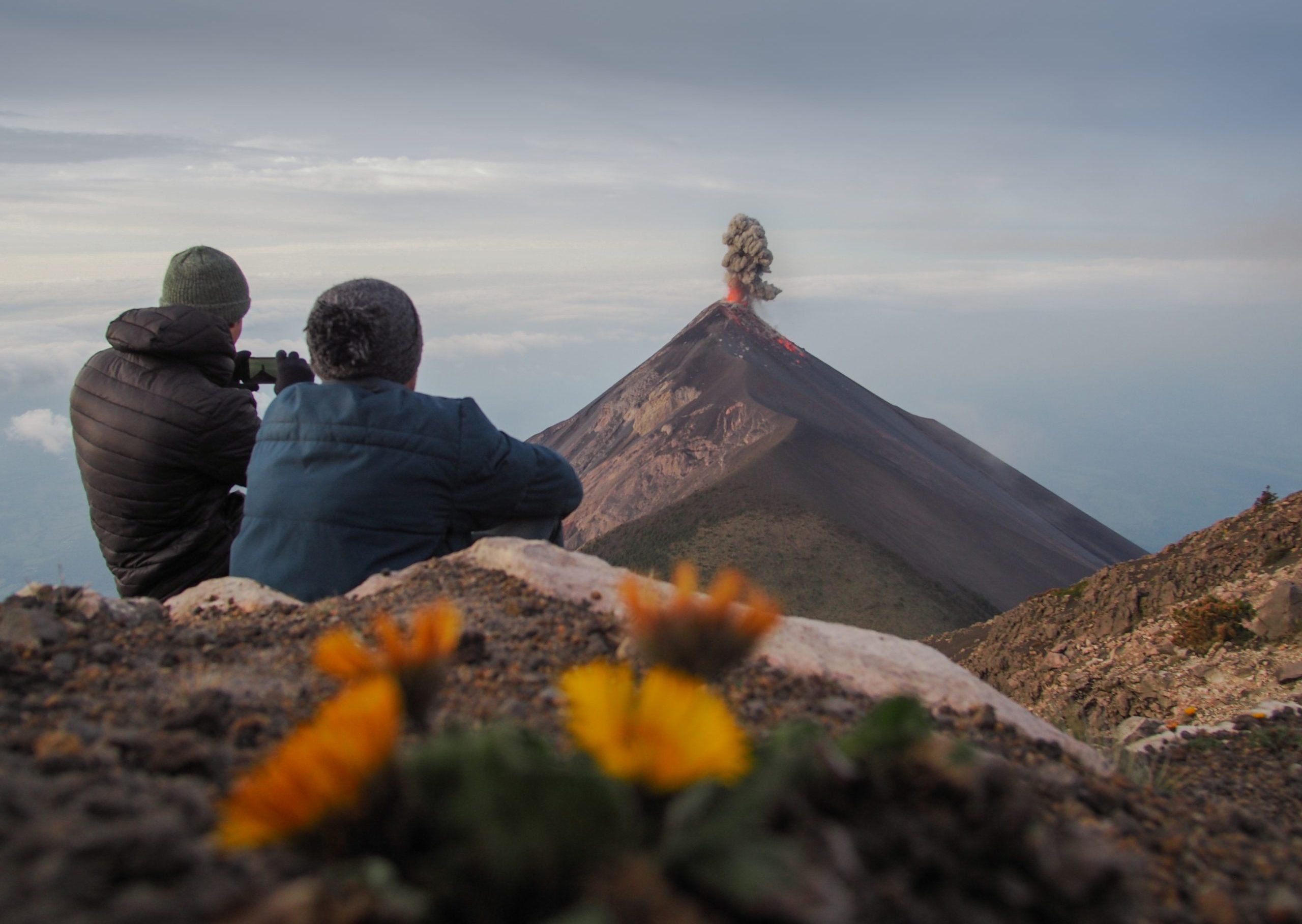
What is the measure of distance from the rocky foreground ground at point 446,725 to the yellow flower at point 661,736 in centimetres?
17

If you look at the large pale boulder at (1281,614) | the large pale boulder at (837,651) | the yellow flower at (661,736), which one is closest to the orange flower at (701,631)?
the yellow flower at (661,736)

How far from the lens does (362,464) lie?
12.3 ft

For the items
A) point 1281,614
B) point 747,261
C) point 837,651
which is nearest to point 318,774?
point 837,651

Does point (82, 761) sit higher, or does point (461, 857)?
point (461, 857)

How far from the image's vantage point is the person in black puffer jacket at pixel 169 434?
15.1 ft

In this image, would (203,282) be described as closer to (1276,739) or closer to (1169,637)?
(1276,739)

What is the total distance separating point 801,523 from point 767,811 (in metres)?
22.2

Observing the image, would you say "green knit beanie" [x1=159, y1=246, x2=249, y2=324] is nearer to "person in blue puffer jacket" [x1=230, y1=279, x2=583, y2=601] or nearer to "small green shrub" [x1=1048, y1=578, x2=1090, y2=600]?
"person in blue puffer jacket" [x1=230, y1=279, x2=583, y2=601]

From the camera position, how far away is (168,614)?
3.64m

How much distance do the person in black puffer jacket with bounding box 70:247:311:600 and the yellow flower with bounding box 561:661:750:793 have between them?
3766 mm

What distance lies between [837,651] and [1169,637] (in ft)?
30.2

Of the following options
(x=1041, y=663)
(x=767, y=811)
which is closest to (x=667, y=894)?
(x=767, y=811)

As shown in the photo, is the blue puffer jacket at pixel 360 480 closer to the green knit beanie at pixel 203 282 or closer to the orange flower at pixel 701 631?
the green knit beanie at pixel 203 282

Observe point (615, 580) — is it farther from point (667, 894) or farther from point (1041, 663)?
point (1041, 663)
